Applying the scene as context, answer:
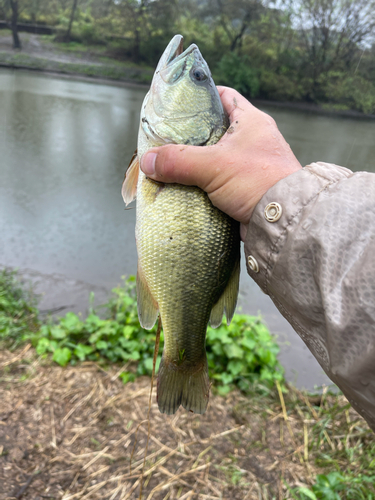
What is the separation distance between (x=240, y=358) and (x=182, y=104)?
190cm

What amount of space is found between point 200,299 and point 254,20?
4566 mm

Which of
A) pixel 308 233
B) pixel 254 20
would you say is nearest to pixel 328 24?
pixel 254 20

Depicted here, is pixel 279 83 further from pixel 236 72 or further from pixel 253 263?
pixel 253 263

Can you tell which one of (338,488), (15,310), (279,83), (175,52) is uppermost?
(175,52)

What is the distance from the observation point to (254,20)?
4.25 m

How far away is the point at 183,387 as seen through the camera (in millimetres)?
1135

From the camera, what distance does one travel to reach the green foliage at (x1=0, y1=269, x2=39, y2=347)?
2.64 meters

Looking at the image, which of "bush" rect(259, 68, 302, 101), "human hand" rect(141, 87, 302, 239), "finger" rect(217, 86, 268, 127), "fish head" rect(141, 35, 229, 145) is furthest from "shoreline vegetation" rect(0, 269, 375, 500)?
"bush" rect(259, 68, 302, 101)

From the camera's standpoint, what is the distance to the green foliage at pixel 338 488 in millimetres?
1713

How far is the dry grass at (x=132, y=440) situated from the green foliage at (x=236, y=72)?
12.8 feet

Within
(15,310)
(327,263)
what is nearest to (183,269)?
(327,263)

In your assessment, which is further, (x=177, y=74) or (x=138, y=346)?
(x=138, y=346)

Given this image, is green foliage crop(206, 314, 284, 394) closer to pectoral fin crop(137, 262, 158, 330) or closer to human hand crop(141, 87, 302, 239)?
pectoral fin crop(137, 262, 158, 330)

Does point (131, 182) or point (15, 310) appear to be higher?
point (131, 182)
